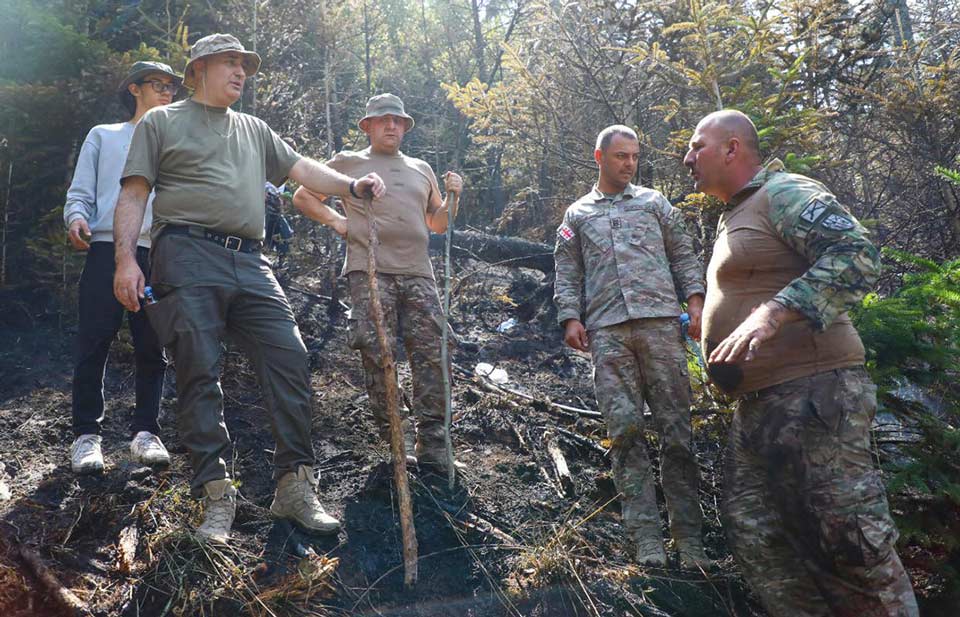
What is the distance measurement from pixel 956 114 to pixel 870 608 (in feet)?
20.1

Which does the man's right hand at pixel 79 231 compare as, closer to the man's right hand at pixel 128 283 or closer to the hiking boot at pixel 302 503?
the man's right hand at pixel 128 283

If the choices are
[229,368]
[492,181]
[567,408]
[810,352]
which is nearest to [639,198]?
[810,352]

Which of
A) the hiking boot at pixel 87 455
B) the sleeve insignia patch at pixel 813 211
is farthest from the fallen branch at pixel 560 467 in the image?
the hiking boot at pixel 87 455

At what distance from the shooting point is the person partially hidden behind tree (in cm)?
423

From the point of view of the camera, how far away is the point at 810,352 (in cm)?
322

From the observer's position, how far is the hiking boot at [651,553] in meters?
3.97

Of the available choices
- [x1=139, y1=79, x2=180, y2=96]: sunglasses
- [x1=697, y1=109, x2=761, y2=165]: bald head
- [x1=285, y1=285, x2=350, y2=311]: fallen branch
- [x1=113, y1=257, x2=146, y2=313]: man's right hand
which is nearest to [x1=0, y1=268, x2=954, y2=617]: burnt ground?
[x1=113, y1=257, x2=146, y2=313]: man's right hand

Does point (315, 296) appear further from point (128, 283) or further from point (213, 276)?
point (128, 283)

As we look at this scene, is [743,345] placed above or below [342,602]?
above

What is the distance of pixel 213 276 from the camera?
3.68 m

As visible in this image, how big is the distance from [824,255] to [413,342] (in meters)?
2.69

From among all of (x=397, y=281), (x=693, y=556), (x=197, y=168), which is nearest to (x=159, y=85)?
(x=197, y=168)

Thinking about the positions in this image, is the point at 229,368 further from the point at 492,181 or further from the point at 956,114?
the point at 492,181

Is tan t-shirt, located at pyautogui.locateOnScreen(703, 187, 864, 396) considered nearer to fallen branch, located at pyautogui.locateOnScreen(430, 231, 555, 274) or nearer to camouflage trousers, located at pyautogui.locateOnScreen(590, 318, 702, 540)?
camouflage trousers, located at pyautogui.locateOnScreen(590, 318, 702, 540)
